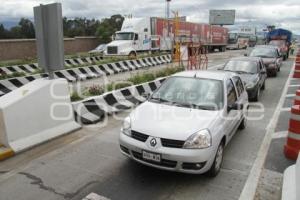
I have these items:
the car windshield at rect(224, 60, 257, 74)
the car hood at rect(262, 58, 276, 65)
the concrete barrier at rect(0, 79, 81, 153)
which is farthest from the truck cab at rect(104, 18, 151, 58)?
the concrete barrier at rect(0, 79, 81, 153)

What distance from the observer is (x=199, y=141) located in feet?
14.6

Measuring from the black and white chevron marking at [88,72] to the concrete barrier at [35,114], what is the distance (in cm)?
526

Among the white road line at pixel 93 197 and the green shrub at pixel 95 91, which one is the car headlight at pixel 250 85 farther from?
the white road line at pixel 93 197

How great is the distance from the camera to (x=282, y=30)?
35.6m

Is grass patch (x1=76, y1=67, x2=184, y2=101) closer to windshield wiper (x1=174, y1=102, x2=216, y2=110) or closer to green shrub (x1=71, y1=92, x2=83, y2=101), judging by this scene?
green shrub (x1=71, y1=92, x2=83, y2=101)

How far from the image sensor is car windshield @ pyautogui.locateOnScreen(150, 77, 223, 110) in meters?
5.40

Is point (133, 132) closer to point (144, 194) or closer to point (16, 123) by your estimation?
point (144, 194)

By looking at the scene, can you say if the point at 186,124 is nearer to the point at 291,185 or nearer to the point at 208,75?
the point at 291,185

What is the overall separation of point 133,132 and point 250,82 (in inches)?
266

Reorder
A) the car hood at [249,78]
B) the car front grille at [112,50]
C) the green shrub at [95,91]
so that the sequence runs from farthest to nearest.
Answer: the car front grille at [112,50] < the car hood at [249,78] < the green shrub at [95,91]

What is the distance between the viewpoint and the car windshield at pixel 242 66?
1149 cm

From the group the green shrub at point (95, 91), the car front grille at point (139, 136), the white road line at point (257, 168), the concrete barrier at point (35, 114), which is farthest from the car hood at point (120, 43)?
the car front grille at point (139, 136)

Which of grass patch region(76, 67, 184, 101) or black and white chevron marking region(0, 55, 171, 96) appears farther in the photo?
black and white chevron marking region(0, 55, 171, 96)

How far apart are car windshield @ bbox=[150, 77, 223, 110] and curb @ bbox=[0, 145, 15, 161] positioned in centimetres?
282
